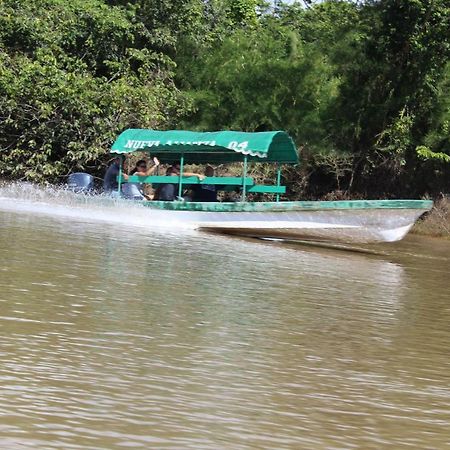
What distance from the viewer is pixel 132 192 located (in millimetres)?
16312

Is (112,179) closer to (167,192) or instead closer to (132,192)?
(132,192)

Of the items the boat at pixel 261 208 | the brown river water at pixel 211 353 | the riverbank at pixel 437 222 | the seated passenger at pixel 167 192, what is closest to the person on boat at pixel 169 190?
the seated passenger at pixel 167 192

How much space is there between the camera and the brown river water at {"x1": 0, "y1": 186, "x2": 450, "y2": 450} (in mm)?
4133

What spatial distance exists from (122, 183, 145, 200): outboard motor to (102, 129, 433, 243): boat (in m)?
0.08

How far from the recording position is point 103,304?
6.88m

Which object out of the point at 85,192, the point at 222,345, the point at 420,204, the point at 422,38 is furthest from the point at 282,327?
the point at 422,38

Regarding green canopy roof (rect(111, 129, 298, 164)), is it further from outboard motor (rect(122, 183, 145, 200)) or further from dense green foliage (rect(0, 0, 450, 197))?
dense green foliage (rect(0, 0, 450, 197))

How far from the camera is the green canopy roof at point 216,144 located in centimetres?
1534

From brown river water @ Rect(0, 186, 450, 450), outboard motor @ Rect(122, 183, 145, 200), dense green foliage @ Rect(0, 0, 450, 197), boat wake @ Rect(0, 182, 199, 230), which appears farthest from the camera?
dense green foliage @ Rect(0, 0, 450, 197)

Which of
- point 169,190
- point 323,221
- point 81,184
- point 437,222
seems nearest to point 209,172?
point 169,190

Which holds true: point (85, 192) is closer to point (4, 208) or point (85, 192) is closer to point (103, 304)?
point (4, 208)

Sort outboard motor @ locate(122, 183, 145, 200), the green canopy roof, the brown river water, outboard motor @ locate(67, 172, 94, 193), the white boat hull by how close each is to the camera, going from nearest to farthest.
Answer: the brown river water, the white boat hull, the green canopy roof, outboard motor @ locate(122, 183, 145, 200), outboard motor @ locate(67, 172, 94, 193)

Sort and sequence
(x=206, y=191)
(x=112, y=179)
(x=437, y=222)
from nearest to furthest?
(x=206, y=191)
(x=112, y=179)
(x=437, y=222)

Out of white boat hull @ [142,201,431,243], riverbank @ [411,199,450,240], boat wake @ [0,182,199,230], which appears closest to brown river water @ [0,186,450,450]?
white boat hull @ [142,201,431,243]
